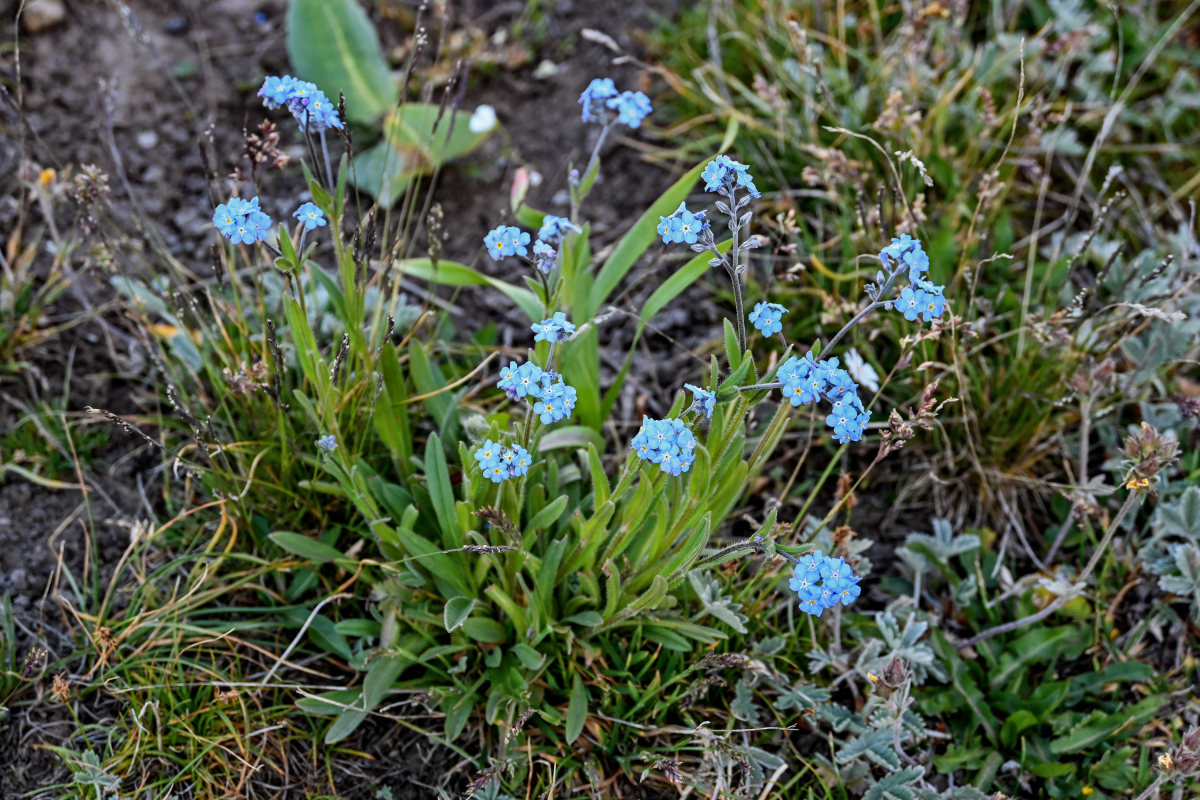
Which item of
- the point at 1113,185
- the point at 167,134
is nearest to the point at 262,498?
the point at 167,134

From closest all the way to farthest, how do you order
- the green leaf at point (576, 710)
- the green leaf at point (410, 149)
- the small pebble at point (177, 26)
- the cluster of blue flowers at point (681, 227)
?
the cluster of blue flowers at point (681, 227)
the green leaf at point (576, 710)
the green leaf at point (410, 149)
the small pebble at point (177, 26)

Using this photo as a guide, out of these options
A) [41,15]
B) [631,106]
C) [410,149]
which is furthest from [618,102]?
[41,15]

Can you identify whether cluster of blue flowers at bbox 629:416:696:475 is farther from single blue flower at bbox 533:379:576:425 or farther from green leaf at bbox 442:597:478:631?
green leaf at bbox 442:597:478:631

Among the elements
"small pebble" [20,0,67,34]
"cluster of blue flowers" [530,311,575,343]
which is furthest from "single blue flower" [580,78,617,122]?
"small pebble" [20,0,67,34]

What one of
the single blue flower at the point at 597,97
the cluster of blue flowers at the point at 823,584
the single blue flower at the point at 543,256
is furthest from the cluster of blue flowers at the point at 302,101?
the cluster of blue flowers at the point at 823,584

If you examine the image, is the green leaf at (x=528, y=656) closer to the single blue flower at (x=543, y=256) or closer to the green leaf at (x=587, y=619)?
the green leaf at (x=587, y=619)

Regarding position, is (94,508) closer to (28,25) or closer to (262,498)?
(262,498)
